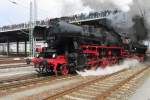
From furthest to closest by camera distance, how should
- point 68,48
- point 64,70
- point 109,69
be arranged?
point 109,69 → point 68,48 → point 64,70

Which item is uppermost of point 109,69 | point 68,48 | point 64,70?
point 68,48

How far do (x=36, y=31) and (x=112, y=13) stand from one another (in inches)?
279

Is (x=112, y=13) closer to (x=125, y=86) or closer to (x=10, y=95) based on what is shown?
(x=125, y=86)

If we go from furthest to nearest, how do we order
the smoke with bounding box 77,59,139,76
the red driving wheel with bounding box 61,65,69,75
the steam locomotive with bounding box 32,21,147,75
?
the smoke with bounding box 77,59,139,76, the red driving wheel with bounding box 61,65,69,75, the steam locomotive with bounding box 32,21,147,75

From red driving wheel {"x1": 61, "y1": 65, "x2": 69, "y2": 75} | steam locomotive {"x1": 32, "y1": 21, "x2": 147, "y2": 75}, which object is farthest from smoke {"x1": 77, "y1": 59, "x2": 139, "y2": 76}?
red driving wheel {"x1": 61, "y1": 65, "x2": 69, "y2": 75}

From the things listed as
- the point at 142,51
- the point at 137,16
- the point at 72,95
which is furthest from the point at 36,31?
the point at 142,51

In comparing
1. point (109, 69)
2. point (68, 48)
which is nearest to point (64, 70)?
point (68, 48)

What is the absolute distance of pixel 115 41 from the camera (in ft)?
77.8

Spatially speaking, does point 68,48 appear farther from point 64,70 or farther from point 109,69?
point 109,69

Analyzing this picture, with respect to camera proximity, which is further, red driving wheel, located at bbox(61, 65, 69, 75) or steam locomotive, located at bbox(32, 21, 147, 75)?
red driving wheel, located at bbox(61, 65, 69, 75)

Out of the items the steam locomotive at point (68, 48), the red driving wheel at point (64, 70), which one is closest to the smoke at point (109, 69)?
the steam locomotive at point (68, 48)

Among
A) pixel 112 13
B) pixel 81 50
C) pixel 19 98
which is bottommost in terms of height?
pixel 19 98

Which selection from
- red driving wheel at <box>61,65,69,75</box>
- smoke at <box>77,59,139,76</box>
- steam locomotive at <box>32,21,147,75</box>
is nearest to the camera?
steam locomotive at <box>32,21,147,75</box>

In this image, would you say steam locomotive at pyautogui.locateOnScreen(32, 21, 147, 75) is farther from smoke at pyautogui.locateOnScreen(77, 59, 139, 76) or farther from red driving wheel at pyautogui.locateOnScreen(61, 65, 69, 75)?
smoke at pyautogui.locateOnScreen(77, 59, 139, 76)
